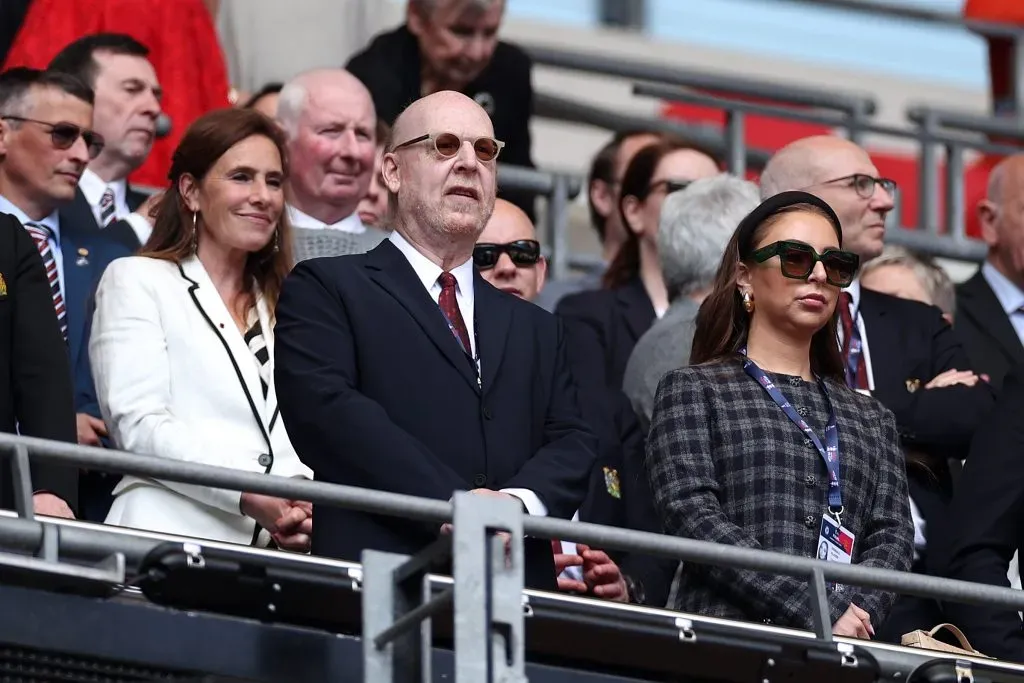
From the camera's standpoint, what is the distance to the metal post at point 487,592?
14.2ft

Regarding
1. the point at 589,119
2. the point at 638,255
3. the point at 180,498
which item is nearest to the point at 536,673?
the point at 180,498

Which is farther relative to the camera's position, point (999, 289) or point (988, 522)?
point (999, 289)

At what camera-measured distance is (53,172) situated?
273 inches

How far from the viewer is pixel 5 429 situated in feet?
19.0

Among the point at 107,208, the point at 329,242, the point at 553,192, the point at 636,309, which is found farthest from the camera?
the point at 553,192

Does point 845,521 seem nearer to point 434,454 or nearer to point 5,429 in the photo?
point 434,454

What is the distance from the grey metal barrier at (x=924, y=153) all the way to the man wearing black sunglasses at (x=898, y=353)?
256cm

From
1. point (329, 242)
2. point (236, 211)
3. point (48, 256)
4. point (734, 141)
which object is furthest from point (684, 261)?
point (734, 141)

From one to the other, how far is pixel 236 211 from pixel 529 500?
1.68m

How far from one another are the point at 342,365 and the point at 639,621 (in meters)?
0.97

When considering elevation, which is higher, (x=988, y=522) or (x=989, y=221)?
(x=989, y=221)

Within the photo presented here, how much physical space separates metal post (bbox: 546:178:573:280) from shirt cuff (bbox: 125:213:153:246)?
7.37 ft

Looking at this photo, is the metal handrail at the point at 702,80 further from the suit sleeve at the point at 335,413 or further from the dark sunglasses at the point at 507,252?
the suit sleeve at the point at 335,413

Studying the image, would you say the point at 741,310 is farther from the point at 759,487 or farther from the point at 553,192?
the point at 553,192
